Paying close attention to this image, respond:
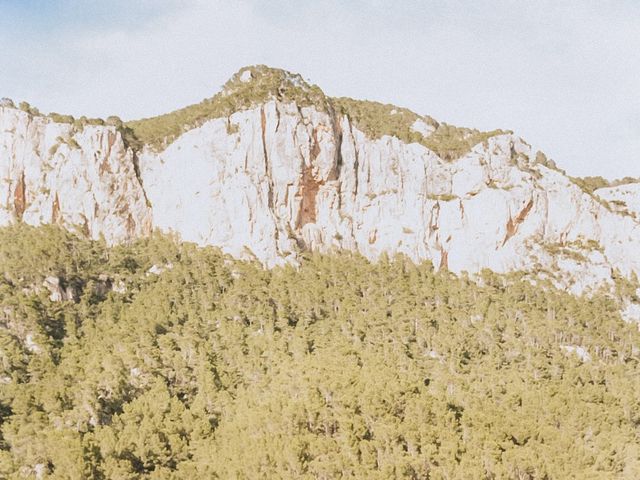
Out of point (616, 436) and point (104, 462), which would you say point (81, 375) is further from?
point (616, 436)

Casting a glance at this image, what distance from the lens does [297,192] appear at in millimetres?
78375

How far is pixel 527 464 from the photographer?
4244 cm

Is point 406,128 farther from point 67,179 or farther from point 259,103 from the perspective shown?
point 67,179

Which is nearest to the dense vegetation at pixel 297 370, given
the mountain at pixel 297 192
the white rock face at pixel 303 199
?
the white rock face at pixel 303 199

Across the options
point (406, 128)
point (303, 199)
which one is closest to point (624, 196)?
point (406, 128)

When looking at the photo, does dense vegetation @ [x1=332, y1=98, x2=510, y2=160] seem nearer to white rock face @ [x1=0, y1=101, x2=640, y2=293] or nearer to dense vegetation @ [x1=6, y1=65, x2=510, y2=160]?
dense vegetation @ [x1=6, y1=65, x2=510, y2=160]

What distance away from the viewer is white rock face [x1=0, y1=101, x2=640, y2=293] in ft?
247

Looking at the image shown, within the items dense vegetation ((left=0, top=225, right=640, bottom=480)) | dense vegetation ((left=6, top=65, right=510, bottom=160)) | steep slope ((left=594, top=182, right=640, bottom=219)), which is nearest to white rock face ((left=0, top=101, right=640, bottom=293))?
dense vegetation ((left=6, top=65, right=510, bottom=160))

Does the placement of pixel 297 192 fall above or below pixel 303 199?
above

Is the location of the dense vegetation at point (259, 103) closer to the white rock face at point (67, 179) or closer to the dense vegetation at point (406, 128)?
the dense vegetation at point (406, 128)

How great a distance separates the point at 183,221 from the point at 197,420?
34820mm

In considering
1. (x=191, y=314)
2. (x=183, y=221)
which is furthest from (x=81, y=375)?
(x=183, y=221)

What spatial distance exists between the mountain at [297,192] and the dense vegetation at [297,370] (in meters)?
4.45

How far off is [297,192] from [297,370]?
30.7 metres
